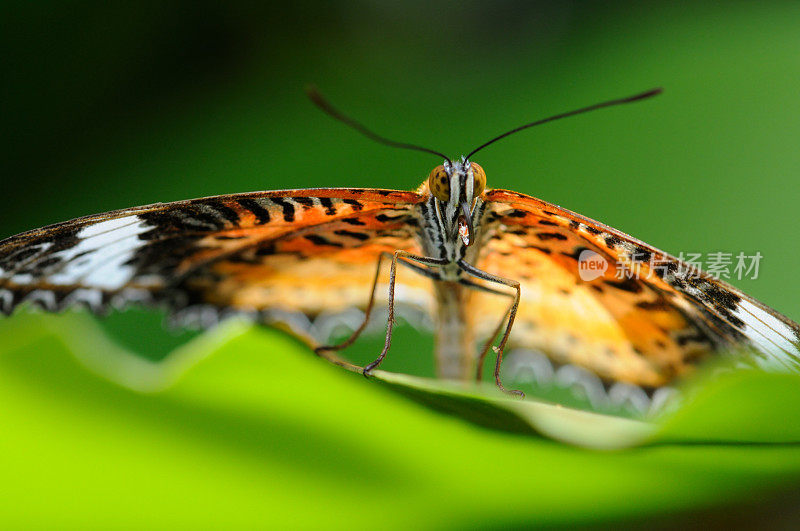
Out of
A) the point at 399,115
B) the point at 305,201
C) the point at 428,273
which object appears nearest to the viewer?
the point at 305,201

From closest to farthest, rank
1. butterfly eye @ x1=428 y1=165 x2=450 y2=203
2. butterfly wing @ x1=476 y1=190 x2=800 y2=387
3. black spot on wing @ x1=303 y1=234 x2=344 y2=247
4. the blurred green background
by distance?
butterfly wing @ x1=476 y1=190 x2=800 y2=387 → butterfly eye @ x1=428 y1=165 x2=450 y2=203 → black spot on wing @ x1=303 y1=234 x2=344 y2=247 → the blurred green background

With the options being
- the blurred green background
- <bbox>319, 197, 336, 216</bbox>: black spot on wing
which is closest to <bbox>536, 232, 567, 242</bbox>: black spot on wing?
<bbox>319, 197, 336, 216</bbox>: black spot on wing

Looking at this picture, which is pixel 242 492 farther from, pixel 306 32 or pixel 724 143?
pixel 306 32

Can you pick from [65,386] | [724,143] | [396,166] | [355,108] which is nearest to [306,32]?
[355,108]

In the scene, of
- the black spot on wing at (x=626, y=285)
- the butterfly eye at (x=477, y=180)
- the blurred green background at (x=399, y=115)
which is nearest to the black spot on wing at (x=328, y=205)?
the butterfly eye at (x=477, y=180)

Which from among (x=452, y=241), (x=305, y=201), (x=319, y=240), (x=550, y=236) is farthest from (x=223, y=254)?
(x=550, y=236)

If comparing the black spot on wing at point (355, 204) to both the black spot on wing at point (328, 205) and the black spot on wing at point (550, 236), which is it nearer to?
the black spot on wing at point (328, 205)

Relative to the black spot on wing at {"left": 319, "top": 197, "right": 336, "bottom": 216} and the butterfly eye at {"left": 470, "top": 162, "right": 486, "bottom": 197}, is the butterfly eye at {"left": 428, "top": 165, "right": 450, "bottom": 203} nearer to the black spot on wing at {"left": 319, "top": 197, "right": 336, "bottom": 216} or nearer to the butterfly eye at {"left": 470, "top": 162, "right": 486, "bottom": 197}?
the butterfly eye at {"left": 470, "top": 162, "right": 486, "bottom": 197}

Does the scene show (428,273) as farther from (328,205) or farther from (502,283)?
(328,205)
